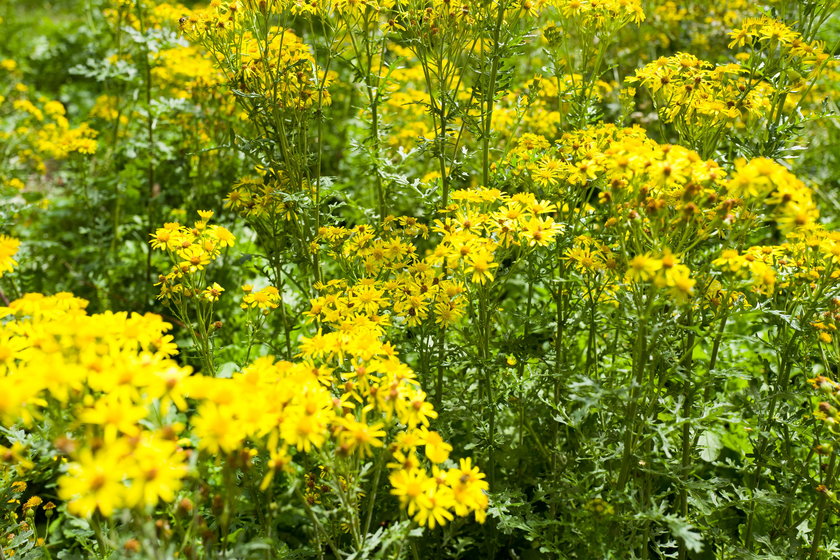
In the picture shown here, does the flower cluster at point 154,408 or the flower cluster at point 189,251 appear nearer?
the flower cluster at point 154,408

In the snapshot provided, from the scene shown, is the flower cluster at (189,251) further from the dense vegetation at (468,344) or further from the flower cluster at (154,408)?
the flower cluster at (154,408)

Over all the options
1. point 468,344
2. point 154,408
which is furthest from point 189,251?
point 468,344

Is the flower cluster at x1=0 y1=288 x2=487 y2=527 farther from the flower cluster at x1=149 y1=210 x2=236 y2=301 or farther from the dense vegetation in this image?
the flower cluster at x1=149 y1=210 x2=236 y2=301

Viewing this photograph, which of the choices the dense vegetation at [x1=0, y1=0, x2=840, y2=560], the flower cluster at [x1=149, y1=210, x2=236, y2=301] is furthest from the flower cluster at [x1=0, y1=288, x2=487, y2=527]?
the flower cluster at [x1=149, y1=210, x2=236, y2=301]

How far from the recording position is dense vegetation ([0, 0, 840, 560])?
181cm

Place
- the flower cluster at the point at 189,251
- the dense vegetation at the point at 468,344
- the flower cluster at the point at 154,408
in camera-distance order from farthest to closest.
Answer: the flower cluster at the point at 189,251 → the dense vegetation at the point at 468,344 → the flower cluster at the point at 154,408

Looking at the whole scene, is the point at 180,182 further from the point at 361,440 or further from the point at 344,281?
the point at 361,440

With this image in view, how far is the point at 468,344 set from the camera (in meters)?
3.12

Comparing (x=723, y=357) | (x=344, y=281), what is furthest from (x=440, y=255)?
(x=723, y=357)

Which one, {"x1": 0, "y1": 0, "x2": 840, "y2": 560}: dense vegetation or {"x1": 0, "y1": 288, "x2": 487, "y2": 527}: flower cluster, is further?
{"x1": 0, "y1": 0, "x2": 840, "y2": 560}: dense vegetation

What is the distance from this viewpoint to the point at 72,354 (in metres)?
1.78

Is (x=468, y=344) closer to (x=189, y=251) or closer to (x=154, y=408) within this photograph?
(x=189, y=251)

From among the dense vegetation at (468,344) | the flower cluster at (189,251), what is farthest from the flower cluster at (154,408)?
the flower cluster at (189,251)

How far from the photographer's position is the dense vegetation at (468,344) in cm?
181
